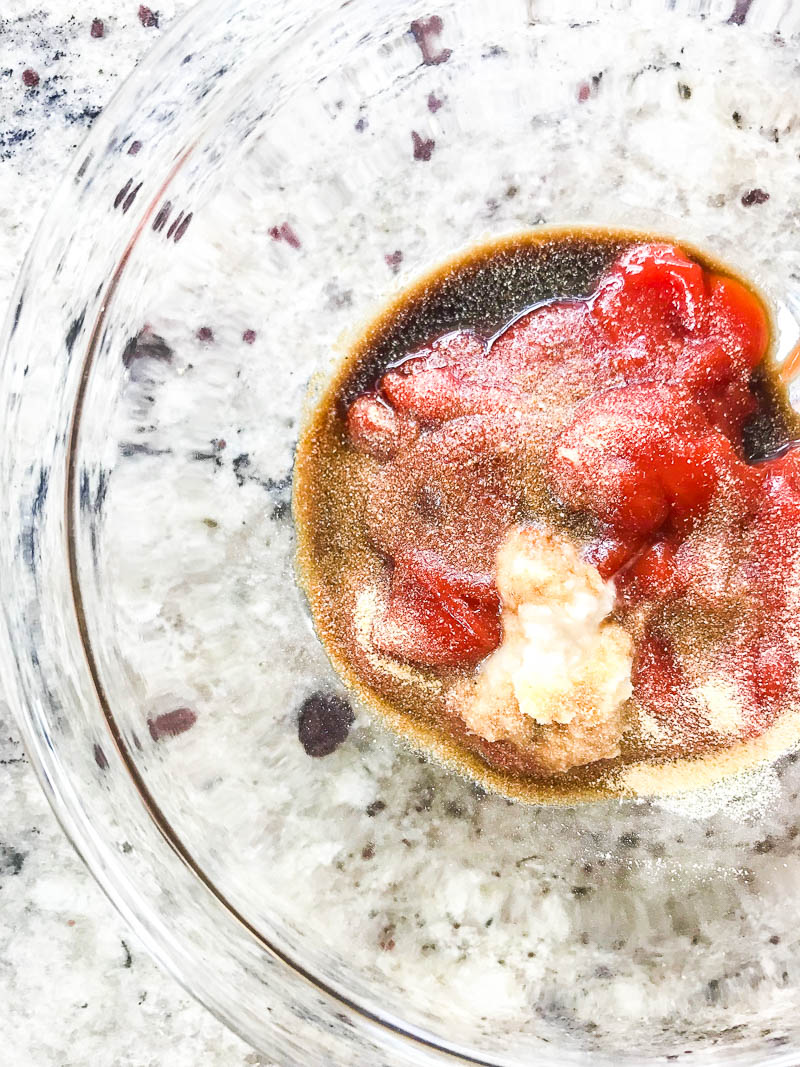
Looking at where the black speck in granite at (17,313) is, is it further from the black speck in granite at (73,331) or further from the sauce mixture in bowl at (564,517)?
the sauce mixture in bowl at (564,517)

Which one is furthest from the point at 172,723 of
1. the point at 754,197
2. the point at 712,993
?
the point at 754,197

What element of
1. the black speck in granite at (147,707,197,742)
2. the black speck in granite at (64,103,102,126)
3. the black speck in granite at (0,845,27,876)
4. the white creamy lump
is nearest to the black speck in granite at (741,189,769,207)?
the white creamy lump

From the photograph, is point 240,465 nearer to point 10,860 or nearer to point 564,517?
point 564,517

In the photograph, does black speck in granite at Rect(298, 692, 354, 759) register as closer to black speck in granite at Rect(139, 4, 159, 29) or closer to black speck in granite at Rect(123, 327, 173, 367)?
black speck in granite at Rect(123, 327, 173, 367)

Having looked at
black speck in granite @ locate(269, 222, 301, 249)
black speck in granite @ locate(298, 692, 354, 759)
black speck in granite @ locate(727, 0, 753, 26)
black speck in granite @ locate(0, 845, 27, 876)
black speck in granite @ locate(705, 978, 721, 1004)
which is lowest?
black speck in granite @ locate(705, 978, 721, 1004)

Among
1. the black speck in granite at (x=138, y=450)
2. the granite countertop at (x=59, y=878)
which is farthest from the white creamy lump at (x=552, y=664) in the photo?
the granite countertop at (x=59, y=878)

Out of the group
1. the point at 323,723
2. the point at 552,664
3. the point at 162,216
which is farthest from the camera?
the point at 323,723
